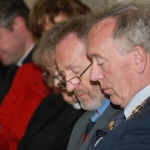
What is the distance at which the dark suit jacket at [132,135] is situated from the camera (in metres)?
1.51

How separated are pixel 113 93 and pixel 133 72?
16 centimetres

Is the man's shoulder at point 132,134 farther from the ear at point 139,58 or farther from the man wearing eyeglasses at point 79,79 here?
the man wearing eyeglasses at point 79,79

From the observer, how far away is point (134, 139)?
4.99ft

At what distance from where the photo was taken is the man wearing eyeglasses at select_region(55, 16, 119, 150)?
227 centimetres

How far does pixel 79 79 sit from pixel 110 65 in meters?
0.55

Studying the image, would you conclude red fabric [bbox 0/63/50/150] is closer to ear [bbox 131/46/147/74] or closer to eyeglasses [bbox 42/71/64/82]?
eyeglasses [bbox 42/71/64/82]

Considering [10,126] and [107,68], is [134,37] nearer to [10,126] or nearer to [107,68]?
[107,68]

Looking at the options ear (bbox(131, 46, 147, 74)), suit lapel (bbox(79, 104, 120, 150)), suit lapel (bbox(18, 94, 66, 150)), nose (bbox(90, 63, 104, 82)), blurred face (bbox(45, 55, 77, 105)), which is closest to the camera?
ear (bbox(131, 46, 147, 74))

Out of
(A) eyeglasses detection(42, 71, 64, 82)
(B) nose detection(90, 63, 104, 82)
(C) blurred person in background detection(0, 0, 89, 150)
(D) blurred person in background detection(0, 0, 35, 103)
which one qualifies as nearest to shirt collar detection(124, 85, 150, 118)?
(B) nose detection(90, 63, 104, 82)

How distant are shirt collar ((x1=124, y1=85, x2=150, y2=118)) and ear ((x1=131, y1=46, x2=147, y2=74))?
80mm

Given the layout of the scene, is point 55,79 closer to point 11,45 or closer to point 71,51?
point 71,51

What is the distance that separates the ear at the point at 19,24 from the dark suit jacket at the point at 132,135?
226 centimetres

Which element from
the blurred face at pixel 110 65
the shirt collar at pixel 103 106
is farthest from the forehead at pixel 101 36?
the shirt collar at pixel 103 106

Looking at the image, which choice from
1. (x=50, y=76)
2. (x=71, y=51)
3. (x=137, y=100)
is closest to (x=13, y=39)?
(x=50, y=76)
